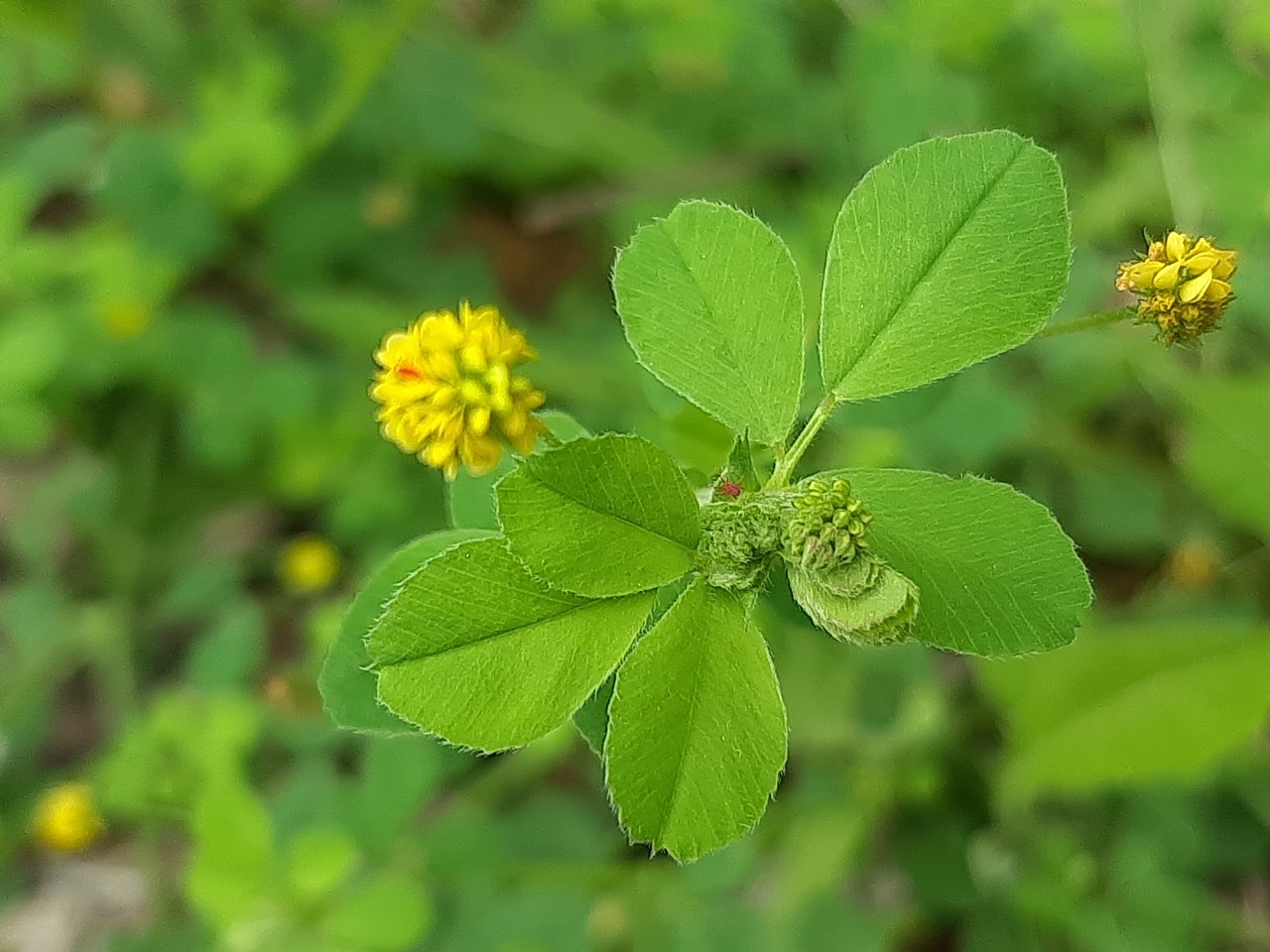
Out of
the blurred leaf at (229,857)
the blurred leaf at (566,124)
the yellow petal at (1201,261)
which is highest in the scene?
the yellow petal at (1201,261)

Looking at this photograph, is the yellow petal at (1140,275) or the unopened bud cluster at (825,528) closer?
the unopened bud cluster at (825,528)

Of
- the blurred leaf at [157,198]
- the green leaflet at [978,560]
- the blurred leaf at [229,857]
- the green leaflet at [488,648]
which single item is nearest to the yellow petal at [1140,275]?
the green leaflet at [978,560]

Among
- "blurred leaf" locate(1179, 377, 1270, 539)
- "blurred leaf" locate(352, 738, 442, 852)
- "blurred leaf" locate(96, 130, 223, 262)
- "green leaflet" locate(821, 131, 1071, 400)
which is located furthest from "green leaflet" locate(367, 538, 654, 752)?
"blurred leaf" locate(96, 130, 223, 262)

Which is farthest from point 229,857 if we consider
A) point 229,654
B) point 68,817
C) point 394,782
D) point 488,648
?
point 488,648

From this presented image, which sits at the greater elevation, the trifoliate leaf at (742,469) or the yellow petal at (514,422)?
the yellow petal at (514,422)

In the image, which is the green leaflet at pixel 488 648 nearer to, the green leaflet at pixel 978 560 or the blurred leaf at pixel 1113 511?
the green leaflet at pixel 978 560

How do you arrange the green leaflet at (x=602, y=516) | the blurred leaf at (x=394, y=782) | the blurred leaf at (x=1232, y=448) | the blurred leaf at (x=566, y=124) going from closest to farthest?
the green leaflet at (x=602, y=516), the blurred leaf at (x=394, y=782), the blurred leaf at (x=1232, y=448), the blurred leaf at (x=566, y=124)

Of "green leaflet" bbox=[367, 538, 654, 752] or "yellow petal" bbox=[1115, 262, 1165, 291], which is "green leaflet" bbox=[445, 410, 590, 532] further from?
"yellow petal" bbox=[1115, 262, 1165, 291]
